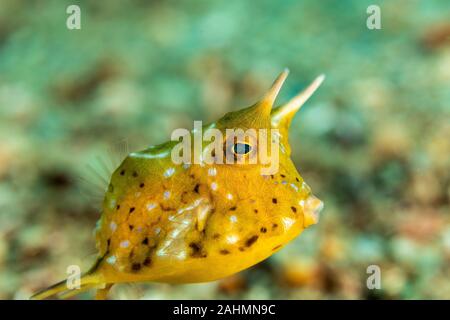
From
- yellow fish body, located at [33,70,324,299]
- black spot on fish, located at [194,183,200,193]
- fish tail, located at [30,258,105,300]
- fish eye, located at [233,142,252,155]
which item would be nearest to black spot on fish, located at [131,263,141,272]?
yellow fish body, located at [33,70,324,299]

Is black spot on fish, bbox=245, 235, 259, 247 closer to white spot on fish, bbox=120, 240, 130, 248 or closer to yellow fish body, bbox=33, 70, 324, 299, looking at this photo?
yellow fish body, bbox=33, 70, 324, 299

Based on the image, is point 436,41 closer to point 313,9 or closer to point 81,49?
point 313,9

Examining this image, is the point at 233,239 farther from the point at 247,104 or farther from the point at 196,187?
the point at 247,104

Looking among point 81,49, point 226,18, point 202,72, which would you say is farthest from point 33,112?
point 226,18

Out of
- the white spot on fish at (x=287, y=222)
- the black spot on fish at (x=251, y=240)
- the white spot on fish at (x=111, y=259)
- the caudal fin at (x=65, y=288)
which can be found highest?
the white spot on fish at (x=287, y=222)

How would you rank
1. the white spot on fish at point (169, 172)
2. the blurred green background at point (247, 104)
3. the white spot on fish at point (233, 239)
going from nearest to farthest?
the white spot on fish at point (233, 239) < the white spot on fish at point (169, 172) < the blurred green background at point (247, 104)

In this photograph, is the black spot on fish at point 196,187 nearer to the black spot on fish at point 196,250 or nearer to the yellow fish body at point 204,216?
the yellow fish body at point 204,216

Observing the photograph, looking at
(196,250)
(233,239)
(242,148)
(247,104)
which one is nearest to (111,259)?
(196,250)

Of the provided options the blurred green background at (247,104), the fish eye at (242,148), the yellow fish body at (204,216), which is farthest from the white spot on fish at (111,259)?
the fish eye at (242,148)
